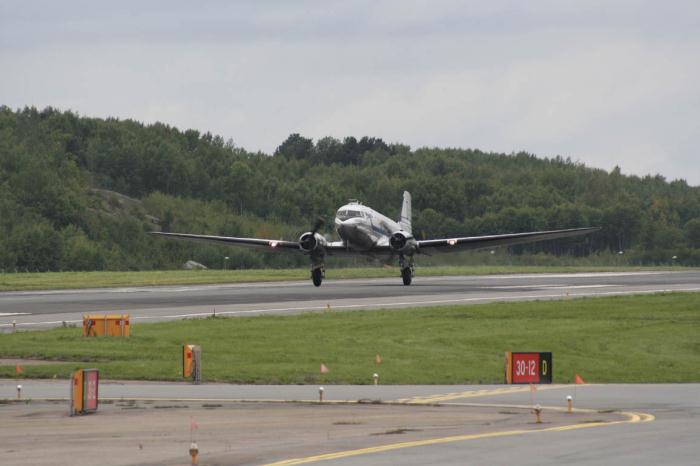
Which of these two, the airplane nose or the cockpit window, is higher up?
the cockpit window

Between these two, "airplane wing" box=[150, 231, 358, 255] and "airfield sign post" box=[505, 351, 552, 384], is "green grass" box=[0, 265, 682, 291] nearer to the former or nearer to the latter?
"airplane wing" box=[150, 231, 358, 255]

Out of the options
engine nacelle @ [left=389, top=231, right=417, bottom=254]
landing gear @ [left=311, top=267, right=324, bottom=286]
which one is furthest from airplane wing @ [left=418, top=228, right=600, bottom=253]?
landing gear @ [left=311, top=267, right=324, bottom=286]

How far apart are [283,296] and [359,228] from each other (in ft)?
29.9

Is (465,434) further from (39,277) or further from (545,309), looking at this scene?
(39,277)

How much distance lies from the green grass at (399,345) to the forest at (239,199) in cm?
6131

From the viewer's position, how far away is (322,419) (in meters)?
20.8

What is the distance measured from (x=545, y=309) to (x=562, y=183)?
106958 mm

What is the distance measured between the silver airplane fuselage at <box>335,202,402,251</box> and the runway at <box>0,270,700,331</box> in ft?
8.39

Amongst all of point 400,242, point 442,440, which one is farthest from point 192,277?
point 442,440

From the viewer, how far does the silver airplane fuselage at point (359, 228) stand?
223 ft

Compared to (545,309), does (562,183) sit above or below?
above

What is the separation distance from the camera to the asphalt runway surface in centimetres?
1645

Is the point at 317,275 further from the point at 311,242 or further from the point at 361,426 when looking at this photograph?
the point at 361,426

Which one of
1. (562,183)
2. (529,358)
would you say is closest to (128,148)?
(562,183)
